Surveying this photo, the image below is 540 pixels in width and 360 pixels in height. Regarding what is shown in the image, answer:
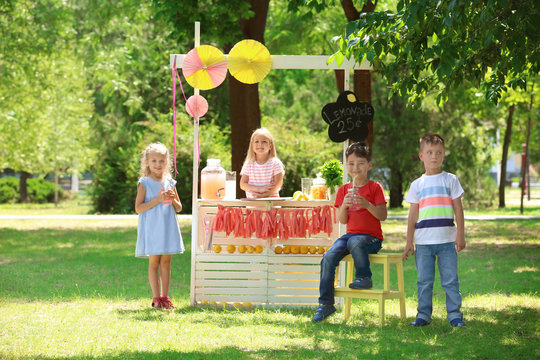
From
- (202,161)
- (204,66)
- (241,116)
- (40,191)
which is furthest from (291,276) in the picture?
(40,191)

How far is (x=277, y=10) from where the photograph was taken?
2047 centimetres

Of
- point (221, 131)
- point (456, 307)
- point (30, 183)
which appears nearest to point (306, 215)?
point (456, 307)

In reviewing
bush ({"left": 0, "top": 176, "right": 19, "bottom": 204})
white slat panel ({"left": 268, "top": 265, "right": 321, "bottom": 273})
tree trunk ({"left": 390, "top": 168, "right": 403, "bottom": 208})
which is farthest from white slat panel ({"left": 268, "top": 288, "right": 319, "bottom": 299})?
bush ({"left": 0, "top": 176, "right": 19, "bottom": 204})

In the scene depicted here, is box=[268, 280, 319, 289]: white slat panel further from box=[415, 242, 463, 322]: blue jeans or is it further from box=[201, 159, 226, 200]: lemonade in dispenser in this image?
box=[415, 242, 463, 322]: blue jeans

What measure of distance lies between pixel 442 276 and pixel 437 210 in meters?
0.62

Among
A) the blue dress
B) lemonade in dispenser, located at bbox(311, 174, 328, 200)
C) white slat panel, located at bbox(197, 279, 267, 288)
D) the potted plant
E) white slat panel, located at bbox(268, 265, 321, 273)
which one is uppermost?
the potted plant

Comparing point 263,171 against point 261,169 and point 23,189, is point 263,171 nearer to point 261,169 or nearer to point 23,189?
point 261,169

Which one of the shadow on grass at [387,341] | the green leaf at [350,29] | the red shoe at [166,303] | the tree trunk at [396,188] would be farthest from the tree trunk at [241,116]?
the tree trunk at [396,188]

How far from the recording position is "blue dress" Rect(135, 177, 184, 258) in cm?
855

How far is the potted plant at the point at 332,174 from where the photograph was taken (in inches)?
351

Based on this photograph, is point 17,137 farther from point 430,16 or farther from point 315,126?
point 430,16

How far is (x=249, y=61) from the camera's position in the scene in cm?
881

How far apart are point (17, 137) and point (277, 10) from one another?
15.5 m

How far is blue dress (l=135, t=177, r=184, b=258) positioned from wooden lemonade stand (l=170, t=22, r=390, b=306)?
1.06 ft
